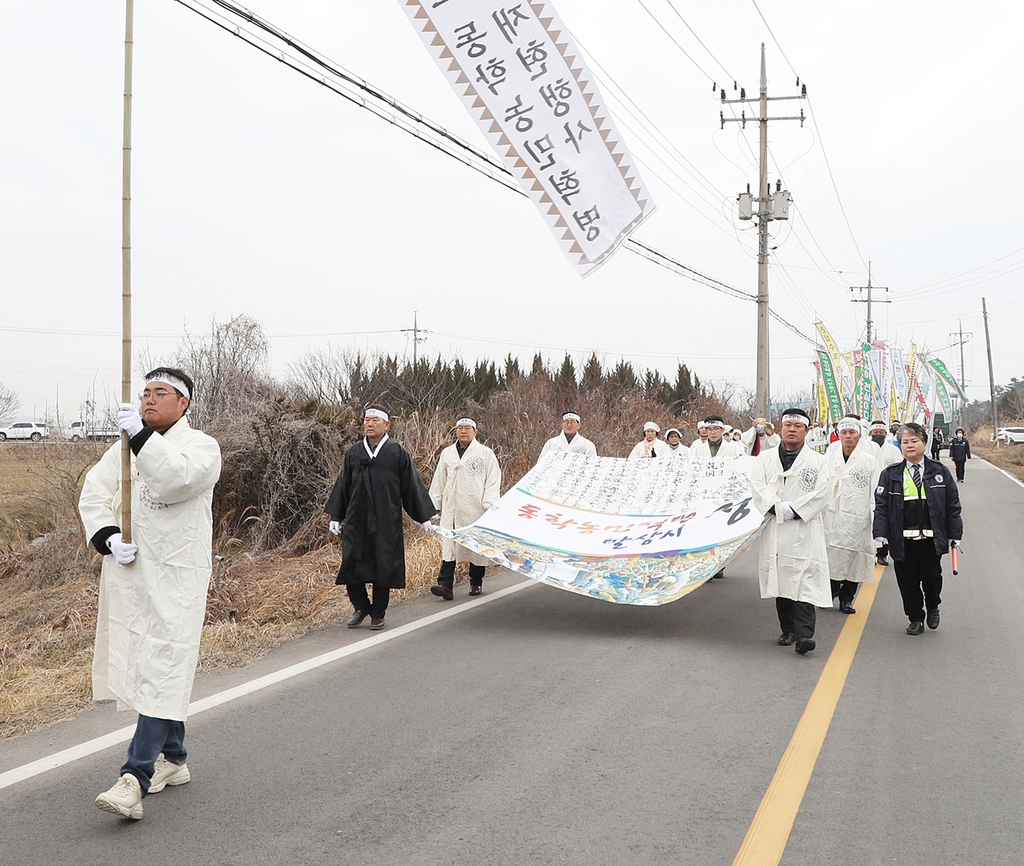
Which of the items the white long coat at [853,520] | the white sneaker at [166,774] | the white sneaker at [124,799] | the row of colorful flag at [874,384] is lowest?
the white sneaker at [166,774]

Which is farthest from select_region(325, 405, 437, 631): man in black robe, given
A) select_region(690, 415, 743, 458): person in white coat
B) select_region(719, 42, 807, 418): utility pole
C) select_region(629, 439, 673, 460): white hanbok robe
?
select_region(719, 42, 807, 418): utility pole

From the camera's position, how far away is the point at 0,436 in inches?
2194

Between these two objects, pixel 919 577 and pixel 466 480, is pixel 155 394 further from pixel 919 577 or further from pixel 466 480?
pixel 919 577

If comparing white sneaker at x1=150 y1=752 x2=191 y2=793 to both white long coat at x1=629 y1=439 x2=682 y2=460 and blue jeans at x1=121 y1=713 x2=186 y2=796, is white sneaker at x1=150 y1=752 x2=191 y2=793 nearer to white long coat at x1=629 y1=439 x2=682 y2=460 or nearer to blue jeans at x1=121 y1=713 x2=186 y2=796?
blue jeans at x1=121 y1=713 x2=186 y2=796

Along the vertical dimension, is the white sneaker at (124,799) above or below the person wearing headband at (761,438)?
below

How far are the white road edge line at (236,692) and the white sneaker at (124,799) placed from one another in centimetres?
83

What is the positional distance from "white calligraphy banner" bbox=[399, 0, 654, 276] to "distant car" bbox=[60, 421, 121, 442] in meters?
8.17

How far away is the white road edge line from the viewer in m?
4.39

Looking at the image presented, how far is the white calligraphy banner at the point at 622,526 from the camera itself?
748 centimetres

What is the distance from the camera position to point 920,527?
7.68 m

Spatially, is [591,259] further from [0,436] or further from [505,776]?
[0,436]

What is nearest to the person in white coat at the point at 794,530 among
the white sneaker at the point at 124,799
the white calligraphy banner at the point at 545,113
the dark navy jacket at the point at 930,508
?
the dark navy jacket at the point at 930,508

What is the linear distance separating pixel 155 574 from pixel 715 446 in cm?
953

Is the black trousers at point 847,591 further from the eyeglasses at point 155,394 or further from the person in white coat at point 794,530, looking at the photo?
the eyeglasses at point 155,394
